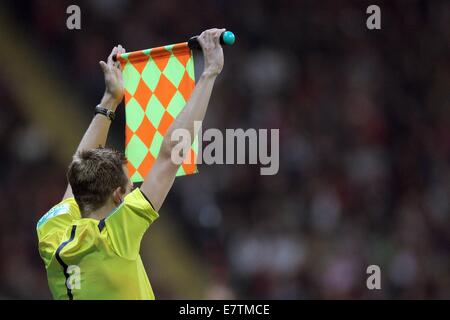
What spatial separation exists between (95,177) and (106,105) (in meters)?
0.70

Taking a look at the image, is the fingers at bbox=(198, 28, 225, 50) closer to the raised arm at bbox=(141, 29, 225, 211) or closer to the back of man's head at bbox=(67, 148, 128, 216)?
the raised arm at bbox=(141, 29, 225, 211)

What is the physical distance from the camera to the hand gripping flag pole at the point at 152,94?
3.87 metres

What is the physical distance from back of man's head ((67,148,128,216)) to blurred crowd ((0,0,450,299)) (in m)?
4.48

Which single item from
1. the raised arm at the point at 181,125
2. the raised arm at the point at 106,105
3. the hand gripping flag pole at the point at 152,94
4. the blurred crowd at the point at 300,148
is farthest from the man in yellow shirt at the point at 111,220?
the blurred crowd at the point at 300,148

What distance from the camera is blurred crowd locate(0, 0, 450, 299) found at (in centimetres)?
877

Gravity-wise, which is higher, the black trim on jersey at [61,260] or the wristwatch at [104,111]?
the wristwatch at [104,111]

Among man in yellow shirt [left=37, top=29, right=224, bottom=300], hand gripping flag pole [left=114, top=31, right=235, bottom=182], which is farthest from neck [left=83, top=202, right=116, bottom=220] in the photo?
hand gripping flag pole [left=114, top=31, right=235, bottom=182]

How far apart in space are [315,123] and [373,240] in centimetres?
163

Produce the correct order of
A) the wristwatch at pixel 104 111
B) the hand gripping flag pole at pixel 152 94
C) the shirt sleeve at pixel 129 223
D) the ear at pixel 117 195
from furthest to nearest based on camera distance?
the wristwatch at pixel 104 111, the hand gripping flag pole at pixel 152 94, the ear at pixel 117 195, the shirt sleeve at pixel 129 223

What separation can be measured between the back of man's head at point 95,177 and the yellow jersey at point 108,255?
0.08 meters

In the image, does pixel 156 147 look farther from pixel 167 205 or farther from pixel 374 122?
pixel 374 122

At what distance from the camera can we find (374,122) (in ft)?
32.5

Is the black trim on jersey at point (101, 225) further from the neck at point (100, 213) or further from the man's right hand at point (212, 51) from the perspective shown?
the man's right hand at point (212, 51)

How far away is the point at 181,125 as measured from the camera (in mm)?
3391
